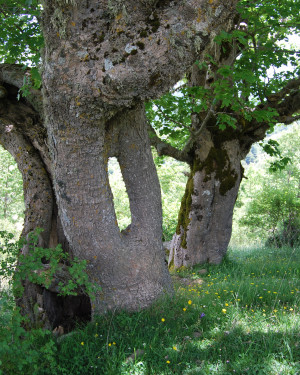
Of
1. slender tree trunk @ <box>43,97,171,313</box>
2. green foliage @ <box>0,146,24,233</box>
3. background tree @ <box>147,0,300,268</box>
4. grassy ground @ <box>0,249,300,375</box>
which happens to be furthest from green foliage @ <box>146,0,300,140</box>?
green foliage @ <box>0,146,24,233</box>

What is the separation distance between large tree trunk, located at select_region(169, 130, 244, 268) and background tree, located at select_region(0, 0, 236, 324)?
3.39m

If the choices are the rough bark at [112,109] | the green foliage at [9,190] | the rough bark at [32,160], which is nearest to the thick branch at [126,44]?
the rough bark at [112,109]

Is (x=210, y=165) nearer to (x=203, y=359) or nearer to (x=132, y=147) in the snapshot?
(x=132, y=147)

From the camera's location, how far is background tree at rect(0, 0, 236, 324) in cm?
→ 312

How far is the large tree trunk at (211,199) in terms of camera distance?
762 centimetres

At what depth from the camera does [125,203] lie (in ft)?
74.8

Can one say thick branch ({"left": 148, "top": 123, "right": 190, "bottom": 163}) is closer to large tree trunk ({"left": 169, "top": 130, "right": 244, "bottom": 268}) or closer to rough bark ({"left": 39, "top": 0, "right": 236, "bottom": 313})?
large tree trunk ({"left": 169, "top": 130, "right": 244, "bottom": 268})

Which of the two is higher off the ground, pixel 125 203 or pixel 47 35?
pixel 47 35

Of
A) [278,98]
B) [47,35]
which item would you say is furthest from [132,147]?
[278,98]

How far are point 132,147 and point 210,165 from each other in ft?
12.4

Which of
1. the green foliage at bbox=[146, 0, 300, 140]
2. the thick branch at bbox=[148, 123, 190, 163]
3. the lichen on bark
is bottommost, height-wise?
the lichen on bark

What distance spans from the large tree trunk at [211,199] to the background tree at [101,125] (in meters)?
3.39

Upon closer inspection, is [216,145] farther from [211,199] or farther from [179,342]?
[179,342]

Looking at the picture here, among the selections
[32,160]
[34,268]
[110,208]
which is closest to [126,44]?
[110,208]
